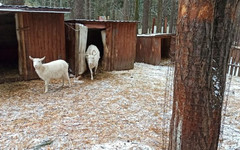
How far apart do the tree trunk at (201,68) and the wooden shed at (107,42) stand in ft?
20.4

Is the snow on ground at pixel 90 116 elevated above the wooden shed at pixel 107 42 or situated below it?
below

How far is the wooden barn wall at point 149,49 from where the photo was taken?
11.2 meters

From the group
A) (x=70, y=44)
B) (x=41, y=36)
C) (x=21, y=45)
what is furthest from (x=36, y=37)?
(x=70, y=44)

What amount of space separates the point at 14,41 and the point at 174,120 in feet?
34.8

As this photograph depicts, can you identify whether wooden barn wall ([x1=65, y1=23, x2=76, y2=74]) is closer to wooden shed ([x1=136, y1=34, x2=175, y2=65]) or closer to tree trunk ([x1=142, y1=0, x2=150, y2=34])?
wooden shed ([x1=136, y1=34, x2=175, y2=65])

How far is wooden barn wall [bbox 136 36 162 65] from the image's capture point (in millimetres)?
11227

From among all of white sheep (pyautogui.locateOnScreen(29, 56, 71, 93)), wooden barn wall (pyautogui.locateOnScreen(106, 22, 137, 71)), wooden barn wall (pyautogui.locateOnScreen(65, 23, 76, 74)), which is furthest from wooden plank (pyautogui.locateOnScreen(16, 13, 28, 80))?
wooden barn wall (pyautogui.locateOnScreen(106, 22, 137, 71))

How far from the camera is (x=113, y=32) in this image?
29.9 ft

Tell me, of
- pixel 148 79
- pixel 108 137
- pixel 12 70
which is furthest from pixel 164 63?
pixel 108 137

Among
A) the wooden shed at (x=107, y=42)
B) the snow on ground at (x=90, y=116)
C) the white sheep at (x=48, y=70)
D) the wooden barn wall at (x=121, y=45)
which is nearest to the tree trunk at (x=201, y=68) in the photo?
the snow on ground at (x=90, y=116)

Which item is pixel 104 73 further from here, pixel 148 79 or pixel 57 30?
pixel 57 30

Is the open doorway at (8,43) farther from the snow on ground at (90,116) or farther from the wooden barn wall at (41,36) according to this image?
the snow on ground at (90,116)

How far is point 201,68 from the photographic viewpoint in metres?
1.64

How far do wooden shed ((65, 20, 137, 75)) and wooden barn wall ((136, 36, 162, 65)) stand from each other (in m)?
1.82
